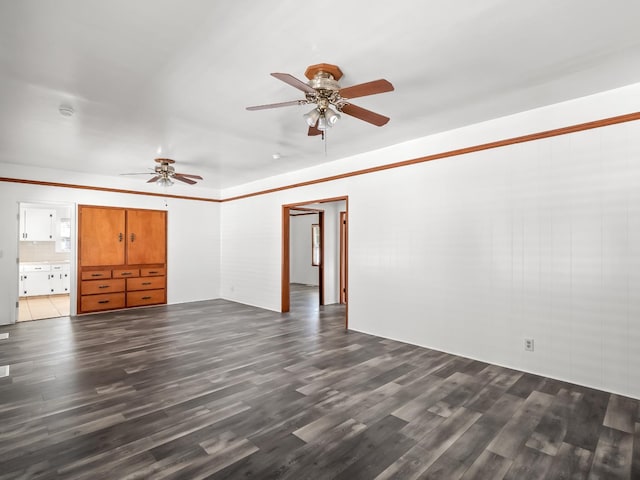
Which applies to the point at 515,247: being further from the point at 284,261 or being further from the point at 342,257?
the point at 342,257

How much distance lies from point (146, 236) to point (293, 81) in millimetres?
6322

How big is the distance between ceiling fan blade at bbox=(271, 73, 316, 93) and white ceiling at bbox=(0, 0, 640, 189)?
0.77 ft

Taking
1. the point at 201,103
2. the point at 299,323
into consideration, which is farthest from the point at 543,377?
the point at 201,103

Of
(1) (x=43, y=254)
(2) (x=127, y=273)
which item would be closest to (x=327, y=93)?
(2) (x=127, y=273)

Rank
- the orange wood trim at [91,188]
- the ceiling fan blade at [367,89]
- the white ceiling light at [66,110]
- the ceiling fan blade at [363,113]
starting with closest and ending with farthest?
the ceiling fan blade at [367,89] < the ceiling fan blade at [363,113] < the white ceiling light at [66,110] < the orange wood trim at [91,188]

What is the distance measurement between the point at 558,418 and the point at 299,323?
12.7 ft

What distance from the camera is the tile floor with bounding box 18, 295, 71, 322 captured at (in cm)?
654

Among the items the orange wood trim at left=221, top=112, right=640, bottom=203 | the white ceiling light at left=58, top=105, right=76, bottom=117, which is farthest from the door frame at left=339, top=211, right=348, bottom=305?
the white ceiling light at left=58, top=105, right=76, bottom=117

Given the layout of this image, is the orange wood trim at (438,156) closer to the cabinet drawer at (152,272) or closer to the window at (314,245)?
the cabinet drawer at (152,272)

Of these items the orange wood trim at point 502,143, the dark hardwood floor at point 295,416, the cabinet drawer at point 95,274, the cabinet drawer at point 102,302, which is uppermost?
the orange wood trim at point 502,143

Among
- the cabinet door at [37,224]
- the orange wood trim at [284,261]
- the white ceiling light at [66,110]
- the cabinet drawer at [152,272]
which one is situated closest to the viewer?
the white ceiling light at [66,110]

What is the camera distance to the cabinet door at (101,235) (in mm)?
6723

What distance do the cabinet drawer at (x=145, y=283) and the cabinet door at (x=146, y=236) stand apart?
14.3 inches

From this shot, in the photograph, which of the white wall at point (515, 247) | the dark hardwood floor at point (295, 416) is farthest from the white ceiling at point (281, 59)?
the dark hardwood floor at point (295, 416)
